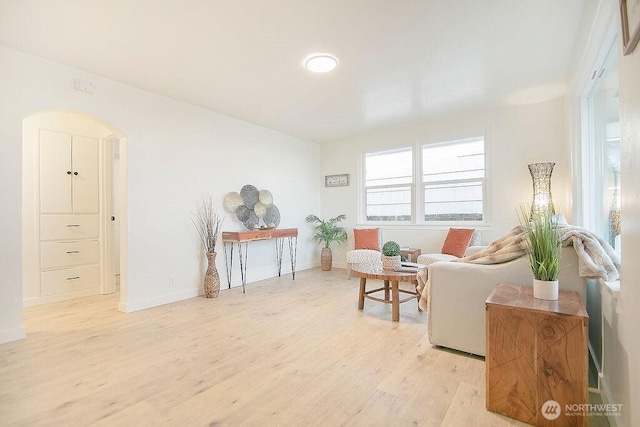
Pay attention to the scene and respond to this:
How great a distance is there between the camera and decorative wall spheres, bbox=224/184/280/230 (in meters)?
4.24

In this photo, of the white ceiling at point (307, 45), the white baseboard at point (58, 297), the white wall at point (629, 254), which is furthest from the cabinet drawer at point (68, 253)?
the white wall at point (629, 254)

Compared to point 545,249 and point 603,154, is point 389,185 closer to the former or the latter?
point 603,154

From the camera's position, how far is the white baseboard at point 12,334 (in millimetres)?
2383

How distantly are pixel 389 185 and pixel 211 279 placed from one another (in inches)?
128

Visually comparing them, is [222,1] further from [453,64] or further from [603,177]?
[603,177]

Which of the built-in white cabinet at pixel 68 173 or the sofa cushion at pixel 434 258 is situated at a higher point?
the built-in white cabinet at pixel 68 173

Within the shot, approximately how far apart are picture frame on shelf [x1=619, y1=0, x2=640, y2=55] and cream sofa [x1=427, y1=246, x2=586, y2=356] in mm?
1165

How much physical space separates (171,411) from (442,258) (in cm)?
341

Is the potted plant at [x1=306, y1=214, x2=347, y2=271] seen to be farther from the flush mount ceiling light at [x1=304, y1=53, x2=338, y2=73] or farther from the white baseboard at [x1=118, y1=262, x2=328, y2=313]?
the flush mount ceiling light at [x1=304, y1=53, x2=338, y2=73]

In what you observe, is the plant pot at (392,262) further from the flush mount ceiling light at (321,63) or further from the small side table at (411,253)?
the flush mount ceiling light at (321,63)

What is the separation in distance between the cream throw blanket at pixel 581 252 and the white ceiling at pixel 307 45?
155 cm

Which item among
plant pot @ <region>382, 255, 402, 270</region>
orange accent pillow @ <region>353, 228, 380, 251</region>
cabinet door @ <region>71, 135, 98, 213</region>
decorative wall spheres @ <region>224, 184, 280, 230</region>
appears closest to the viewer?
plant pot @ <region>382, 255, 402, 270</region>

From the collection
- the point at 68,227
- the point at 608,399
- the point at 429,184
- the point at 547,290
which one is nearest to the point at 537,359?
the point at 547,290

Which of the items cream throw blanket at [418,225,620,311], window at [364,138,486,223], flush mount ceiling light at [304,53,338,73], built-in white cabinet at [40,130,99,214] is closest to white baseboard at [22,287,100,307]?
built-in white cabinet at [40,130,99,214]
